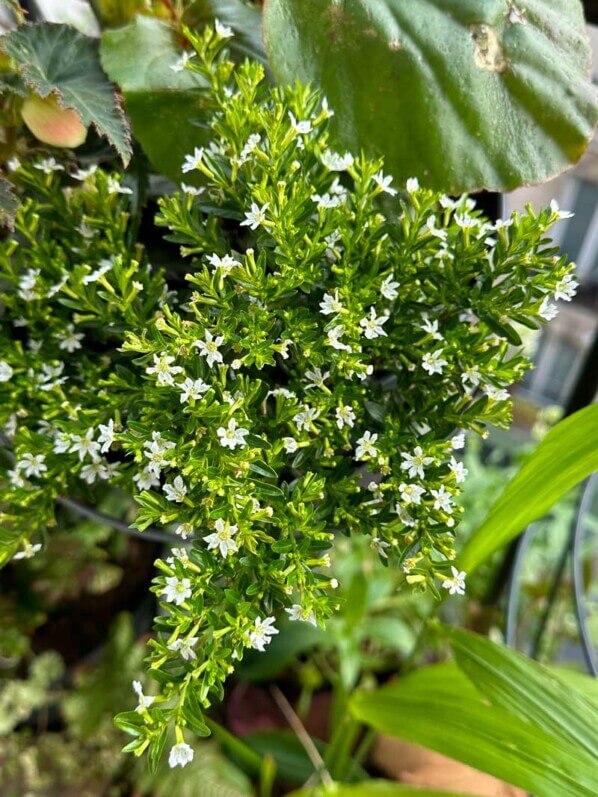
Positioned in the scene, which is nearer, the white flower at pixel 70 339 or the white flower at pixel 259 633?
the white flower at pixel 259 633

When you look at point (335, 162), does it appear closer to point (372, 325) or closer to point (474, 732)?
point (372, 325)

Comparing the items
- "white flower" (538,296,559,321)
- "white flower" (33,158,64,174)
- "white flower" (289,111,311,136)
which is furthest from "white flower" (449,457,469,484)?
"white flower" (33,158,64,174)

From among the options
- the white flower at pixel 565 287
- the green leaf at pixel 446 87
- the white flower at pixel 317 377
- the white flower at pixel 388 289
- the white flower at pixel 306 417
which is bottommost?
the white flower at pixel 306 417

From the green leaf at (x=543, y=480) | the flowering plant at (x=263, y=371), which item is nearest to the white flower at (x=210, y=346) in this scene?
the flowering plant at (x=263, y=371)

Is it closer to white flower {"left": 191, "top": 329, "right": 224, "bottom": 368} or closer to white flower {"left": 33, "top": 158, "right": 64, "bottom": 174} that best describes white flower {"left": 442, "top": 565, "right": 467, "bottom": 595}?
white flower {"left": 191, "top": 329, "right": 224, "bottom": 368}

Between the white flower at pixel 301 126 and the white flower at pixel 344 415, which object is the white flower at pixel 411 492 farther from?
the white flower at pixel 301 126

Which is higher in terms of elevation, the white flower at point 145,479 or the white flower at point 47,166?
the white flower at point 47,166

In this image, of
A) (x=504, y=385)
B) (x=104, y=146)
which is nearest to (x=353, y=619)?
(x=504, y=385)
